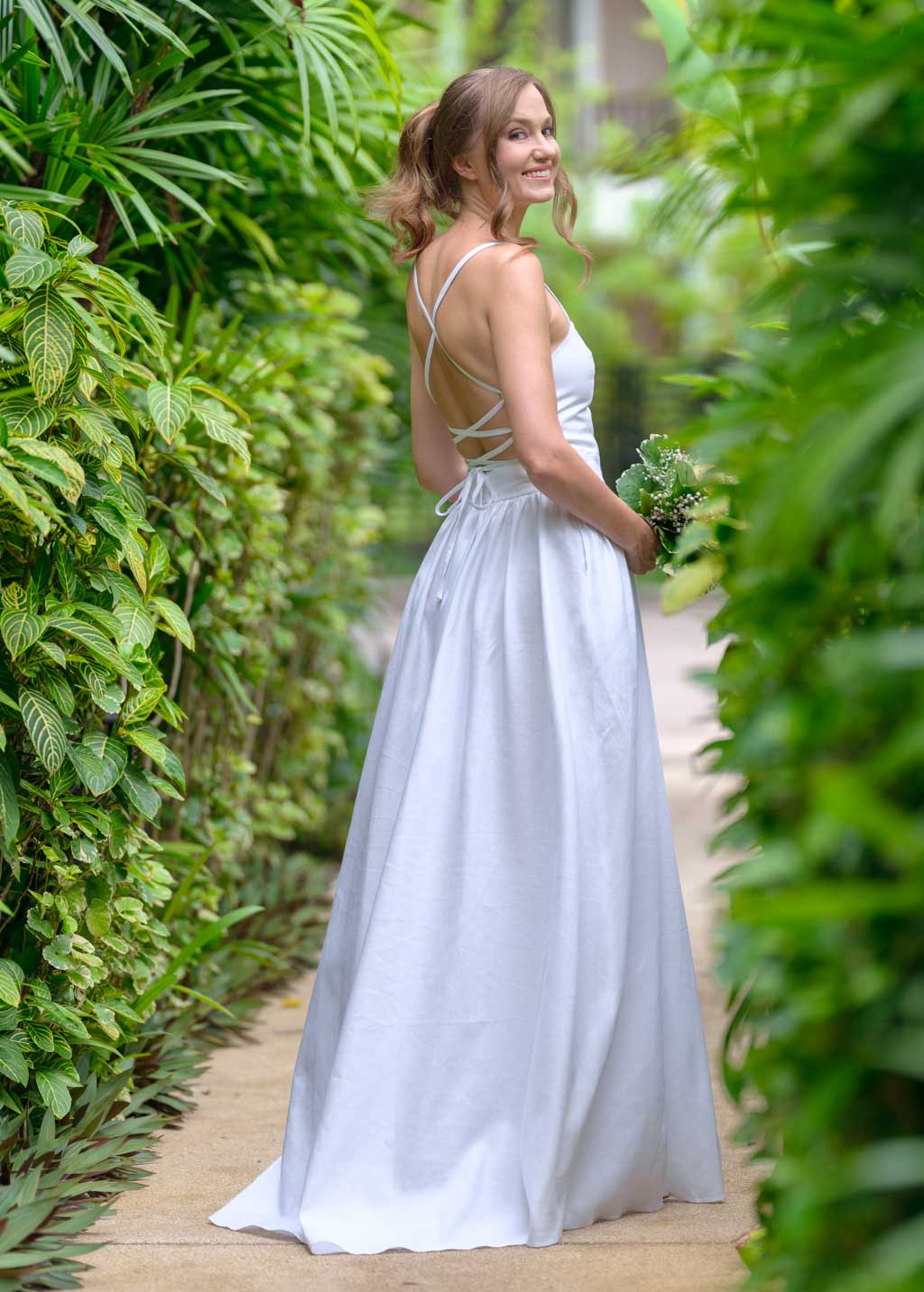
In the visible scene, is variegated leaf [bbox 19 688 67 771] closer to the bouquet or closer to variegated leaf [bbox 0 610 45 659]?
variegated leaf [bbox 0 610 45 659]

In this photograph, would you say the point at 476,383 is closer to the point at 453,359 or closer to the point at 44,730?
the point at 453,359

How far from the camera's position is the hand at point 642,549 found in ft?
8.34

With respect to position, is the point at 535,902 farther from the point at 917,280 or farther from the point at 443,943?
the point at 917,280

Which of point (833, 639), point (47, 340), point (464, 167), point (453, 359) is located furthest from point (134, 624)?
point (833, 639)

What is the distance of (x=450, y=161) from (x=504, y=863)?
1.29m

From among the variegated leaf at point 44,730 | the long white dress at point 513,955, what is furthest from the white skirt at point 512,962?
the variegated leaf at point 44,730

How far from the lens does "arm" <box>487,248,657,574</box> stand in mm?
2385

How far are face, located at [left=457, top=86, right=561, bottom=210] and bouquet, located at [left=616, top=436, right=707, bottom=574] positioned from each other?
19.8 inches

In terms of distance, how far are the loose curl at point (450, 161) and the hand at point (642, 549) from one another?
46 centimetres

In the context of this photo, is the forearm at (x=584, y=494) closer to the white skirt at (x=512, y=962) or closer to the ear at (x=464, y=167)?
the white skirt at (x=512, y=962)

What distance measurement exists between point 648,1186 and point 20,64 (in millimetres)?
2433

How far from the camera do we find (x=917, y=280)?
1.19 meters

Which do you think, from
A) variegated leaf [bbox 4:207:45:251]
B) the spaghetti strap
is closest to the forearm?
the spaghetti strap

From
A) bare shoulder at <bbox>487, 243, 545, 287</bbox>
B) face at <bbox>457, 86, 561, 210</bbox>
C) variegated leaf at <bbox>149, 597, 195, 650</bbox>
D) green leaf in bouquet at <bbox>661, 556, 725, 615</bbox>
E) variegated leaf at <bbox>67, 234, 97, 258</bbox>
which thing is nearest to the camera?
green leaf in bouquet at <bbox>661, 556, 725, 615</bbox>
